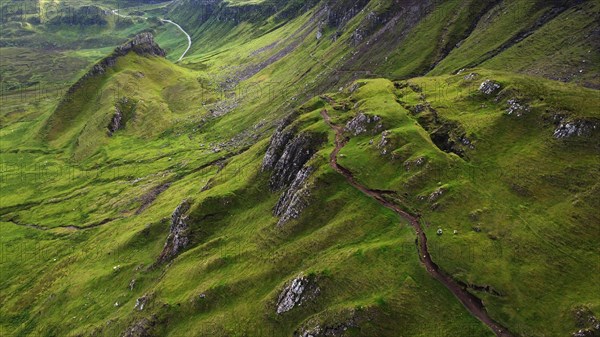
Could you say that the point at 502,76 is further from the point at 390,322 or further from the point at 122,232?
the point at 122,232

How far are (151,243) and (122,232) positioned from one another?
81.1ft

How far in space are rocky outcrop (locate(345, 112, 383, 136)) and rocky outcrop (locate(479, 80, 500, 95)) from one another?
81.1ft

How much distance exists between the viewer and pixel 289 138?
3925 inches

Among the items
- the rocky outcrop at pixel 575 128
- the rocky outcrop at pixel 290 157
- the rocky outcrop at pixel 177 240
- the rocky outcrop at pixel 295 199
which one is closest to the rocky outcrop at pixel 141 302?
the rocky outcrop at pixel 177 240

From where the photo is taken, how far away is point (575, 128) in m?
68.2

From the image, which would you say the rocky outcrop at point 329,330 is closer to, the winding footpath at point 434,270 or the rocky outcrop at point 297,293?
the rocky outcrop at point 297,293

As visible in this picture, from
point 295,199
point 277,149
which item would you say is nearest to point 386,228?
point 295,199

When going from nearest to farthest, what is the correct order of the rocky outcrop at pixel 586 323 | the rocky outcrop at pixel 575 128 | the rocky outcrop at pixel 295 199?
Answer: the rocky outcrop at pixel 586 323 → the rocky outcrop at pixel 575 128 → the rocky outcrop at pixel 295 199

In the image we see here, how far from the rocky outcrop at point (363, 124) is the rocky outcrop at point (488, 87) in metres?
24.7

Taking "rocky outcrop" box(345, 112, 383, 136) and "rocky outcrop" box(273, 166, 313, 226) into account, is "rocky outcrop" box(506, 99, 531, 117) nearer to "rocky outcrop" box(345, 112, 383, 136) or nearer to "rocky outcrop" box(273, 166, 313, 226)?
"rocky outcrop" box(345, 112, 383, 136)

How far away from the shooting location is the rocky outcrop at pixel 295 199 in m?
77.6

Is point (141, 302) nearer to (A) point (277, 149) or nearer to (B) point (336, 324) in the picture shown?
(A) point (277, 149)

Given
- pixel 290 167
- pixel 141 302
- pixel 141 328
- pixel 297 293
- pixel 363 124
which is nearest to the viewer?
pixel 297 293

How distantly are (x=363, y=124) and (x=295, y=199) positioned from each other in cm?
2562
